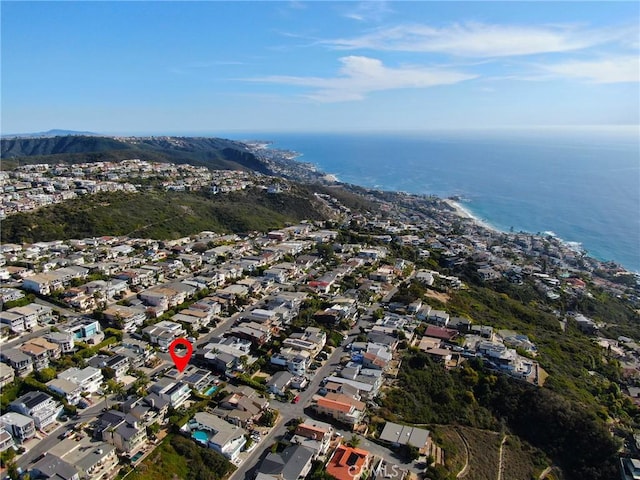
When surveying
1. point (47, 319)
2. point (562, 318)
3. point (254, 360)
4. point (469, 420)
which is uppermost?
point (47, 319)

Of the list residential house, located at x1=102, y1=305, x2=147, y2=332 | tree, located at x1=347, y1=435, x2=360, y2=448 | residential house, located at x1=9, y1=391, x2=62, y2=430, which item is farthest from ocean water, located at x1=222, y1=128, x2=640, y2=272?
residential house, located at x1=9, y1=391, x2=62, y2=430

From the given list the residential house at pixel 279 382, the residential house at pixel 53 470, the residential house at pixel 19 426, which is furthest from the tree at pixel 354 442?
the residential house at pixel 19 426

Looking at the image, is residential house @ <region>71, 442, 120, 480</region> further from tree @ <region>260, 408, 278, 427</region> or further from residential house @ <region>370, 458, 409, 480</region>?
residential house @ <region>370, 458, 409, 480</region>

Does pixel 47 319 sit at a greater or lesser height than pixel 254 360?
greater

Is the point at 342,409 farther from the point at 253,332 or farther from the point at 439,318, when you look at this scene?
the point at 439,318

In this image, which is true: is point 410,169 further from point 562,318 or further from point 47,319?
point 47,319

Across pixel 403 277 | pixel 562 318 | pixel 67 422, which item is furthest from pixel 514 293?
pixel 67 422
